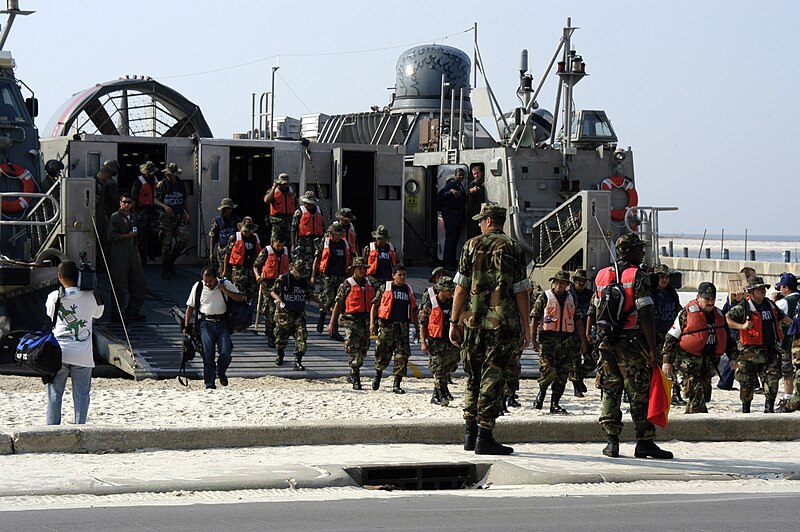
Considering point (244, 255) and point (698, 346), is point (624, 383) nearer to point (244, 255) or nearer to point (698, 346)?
point (698, 346)

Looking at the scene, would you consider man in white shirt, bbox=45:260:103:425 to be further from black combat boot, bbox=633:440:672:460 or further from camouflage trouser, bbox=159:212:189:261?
camouflage trouser, bbox=159:212:189:261

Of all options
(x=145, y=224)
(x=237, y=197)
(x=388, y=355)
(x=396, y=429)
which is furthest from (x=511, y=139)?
(x=396, y=429)

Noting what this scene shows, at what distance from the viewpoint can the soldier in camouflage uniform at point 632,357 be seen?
900 cm

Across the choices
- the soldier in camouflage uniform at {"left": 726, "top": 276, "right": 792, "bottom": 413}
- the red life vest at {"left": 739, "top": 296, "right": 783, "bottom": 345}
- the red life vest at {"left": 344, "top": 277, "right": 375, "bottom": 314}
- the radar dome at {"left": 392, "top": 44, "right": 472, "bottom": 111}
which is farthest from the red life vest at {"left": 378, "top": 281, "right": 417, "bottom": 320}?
the radar dome at {"left": 392, "top": 44, "right": 472, "bottom": 111}

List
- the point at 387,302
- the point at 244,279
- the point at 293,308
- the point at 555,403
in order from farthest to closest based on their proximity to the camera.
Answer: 1. the point at 244,279
2. the point at 293,308
3. the point at 387,302
4. the point at 555,403

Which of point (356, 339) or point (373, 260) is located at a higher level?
point (373, 260)

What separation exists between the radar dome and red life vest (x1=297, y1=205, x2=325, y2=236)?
31.6ft

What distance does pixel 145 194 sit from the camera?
Result: 18.6m

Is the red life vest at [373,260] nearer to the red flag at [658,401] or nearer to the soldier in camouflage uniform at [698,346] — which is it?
the soldier in camouflage uniform at [698,346]

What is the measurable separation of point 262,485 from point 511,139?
1467 cm

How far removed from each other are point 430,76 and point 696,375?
1603 cm

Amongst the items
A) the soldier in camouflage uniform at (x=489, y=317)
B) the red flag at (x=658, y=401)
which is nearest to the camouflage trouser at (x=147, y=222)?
the soldier in camouflage uniform at (x=489, y=317)

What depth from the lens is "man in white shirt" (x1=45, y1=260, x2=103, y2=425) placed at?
32.3ft

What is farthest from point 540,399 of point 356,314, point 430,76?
point 430,76
